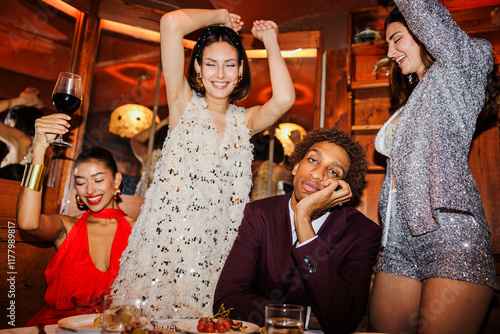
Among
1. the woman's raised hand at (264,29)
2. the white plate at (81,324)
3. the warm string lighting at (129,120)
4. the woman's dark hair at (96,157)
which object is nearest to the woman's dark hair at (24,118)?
the warm string lighting at (129,120)

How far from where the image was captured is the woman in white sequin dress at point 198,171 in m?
1.90

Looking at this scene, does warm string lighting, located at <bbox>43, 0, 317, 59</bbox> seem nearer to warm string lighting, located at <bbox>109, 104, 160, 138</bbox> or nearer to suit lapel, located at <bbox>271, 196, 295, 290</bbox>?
warm string lighting, located at <bbox>109, 104, 160, 138</bbox>

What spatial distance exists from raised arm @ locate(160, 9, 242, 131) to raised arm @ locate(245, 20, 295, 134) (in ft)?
1.01

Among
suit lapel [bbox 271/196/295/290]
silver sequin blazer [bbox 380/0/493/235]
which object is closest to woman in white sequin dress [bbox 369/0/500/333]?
silver sequin blazer [bbox 380/0/493/235]

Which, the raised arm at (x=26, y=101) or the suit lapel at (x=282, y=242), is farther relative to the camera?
the raised arm at (x=26, y=101)

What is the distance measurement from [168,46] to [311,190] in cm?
A: 111

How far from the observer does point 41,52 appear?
Result: 3.41m

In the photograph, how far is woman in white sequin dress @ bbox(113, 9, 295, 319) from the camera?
6.23 ft

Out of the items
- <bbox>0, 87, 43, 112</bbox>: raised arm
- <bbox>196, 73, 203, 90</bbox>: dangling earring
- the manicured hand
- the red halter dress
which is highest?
<bbox>0, 87, 43, 112</bbox>: raised arm

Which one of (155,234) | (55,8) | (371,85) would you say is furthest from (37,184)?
(371,85)

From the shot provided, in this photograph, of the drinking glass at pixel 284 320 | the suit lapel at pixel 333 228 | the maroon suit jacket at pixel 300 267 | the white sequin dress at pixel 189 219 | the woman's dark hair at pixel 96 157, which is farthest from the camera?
the woman's dark hair at pixel 96 157

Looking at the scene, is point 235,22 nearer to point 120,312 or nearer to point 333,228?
point 333,228

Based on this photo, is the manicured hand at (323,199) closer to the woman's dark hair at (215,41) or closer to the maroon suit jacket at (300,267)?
the maroon suit jacket at (300,267)

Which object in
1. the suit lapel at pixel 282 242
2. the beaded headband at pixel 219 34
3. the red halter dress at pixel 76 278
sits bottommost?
the red halter dress at pixel 76 278
